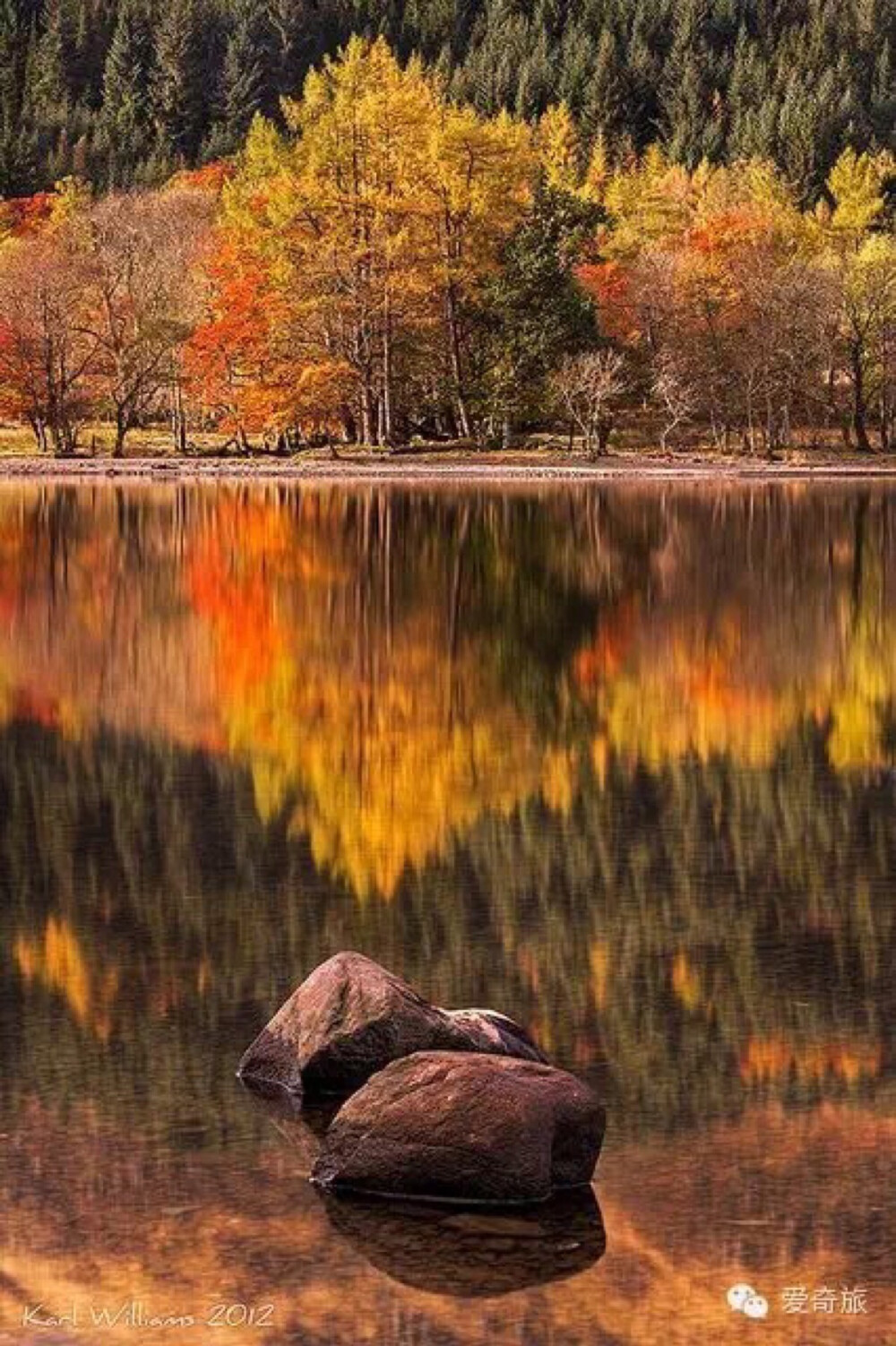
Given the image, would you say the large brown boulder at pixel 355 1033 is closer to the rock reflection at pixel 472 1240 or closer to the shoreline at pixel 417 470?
the rock reflection at pixel 472 1240

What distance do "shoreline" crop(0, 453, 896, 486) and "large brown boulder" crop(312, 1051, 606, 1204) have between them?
72.3 meters

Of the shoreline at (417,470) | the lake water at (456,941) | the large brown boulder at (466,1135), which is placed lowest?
the shoreline at (417,470)

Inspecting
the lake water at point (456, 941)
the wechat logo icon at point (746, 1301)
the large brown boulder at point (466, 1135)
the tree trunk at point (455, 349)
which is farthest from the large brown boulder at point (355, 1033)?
the tree trunk at point (455, 349)

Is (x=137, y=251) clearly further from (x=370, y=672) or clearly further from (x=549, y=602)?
(x=370, y=672)

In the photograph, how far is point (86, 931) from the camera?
566 inches

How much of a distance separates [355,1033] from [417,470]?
75.9 meters

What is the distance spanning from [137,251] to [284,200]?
10.3 meters

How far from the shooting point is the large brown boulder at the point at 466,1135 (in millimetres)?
9750

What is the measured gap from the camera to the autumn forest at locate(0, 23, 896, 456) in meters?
89.2

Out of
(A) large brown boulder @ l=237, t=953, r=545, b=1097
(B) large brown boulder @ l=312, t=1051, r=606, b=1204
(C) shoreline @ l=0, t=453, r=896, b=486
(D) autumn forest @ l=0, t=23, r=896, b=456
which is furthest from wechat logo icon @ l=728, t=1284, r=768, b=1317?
(D) autumn forest @ l=0, t=23, r=896, b=456

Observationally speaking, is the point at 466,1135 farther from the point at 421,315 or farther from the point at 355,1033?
the point at 421,315

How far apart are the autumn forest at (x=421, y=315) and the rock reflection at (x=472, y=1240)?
78.0m

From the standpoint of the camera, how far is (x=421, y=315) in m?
90.4

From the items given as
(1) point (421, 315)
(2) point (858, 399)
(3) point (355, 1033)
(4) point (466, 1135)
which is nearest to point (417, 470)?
(1) point (421, 315)
